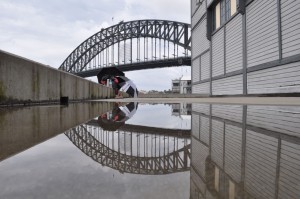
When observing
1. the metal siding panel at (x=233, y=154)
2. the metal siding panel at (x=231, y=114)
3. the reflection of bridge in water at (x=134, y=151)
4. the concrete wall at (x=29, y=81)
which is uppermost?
the concrete wall at (x=29, y=81)

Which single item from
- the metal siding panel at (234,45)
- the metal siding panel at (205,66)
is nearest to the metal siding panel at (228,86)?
the metal siding panel at (234,45)

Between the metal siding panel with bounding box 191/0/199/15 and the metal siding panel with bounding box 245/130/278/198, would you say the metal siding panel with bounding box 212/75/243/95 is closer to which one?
the metal siding panel with bounding box 191/0/199/15

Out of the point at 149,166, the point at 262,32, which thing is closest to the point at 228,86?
the point at 262,32

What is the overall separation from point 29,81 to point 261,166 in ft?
19.8

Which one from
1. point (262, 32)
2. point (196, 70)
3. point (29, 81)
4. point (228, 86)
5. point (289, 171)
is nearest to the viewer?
point (289, 171)

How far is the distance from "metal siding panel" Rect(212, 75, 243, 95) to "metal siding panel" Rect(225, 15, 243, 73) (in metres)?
0.71

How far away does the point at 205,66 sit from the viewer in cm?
2798

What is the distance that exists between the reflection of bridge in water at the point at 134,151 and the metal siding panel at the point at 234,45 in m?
16.6

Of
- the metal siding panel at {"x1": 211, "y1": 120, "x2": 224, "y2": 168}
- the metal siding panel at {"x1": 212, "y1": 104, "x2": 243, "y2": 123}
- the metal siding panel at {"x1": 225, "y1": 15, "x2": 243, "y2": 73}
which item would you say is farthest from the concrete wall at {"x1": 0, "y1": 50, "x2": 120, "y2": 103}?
the metal siding panel at {"x1": 225, "y1": 15, "x2": 243, "y2": 73}

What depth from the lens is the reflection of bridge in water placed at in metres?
1.65

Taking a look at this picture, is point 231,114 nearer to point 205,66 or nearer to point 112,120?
point 112,120

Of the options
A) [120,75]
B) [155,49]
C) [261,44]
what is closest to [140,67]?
[155,49]

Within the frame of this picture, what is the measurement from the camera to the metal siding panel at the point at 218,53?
22.7m

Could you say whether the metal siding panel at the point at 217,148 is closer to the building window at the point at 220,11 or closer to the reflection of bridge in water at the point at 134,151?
the reflection of bridge in water at the point at 134,151
